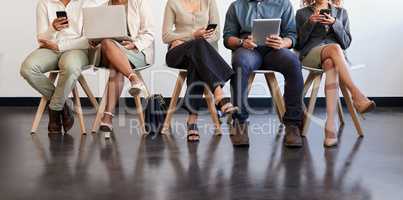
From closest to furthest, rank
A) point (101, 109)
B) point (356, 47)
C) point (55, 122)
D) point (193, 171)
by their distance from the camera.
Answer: point (193, 171) < point (101, 109) < point (55, 122) < point (356, 47)

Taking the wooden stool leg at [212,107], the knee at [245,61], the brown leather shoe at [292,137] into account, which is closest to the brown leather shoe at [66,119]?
the wooden stool leg at [212,107]

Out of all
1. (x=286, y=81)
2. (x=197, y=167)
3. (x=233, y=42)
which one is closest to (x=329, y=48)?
(x=286, y=81)

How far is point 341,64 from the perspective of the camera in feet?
9.68

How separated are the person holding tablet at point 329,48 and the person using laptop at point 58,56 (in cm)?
140

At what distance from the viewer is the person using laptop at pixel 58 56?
3.21m

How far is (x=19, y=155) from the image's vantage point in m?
2.69

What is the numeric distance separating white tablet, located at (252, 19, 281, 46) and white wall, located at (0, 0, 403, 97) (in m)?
1.66

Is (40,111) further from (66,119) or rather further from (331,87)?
(331,87)

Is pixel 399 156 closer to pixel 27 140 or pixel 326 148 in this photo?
pixel 326 148

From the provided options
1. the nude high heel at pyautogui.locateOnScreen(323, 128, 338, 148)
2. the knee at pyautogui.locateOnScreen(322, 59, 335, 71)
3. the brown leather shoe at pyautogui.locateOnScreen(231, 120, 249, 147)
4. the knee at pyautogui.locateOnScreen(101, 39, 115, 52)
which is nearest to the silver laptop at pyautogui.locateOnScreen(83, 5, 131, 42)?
the knee at pyautogui.locateOnScreen(101, 39, 115, 52)

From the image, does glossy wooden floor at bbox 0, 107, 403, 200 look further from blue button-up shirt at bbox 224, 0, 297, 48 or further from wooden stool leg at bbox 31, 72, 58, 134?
blue button-up shirt at bbox 224, 0, 297, 48

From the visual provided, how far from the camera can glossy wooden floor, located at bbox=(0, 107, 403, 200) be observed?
1.99 m

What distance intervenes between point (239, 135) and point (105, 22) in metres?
1.07

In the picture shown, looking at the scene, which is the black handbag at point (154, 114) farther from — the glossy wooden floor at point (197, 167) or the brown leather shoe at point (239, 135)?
the brown leather shoe at point (239, 135)
